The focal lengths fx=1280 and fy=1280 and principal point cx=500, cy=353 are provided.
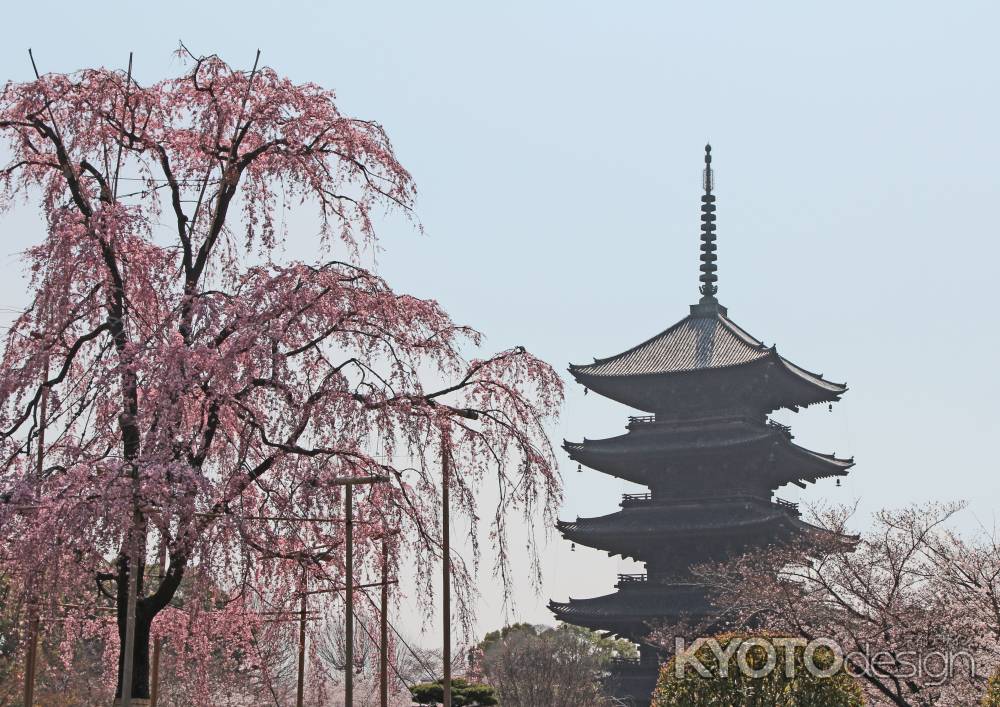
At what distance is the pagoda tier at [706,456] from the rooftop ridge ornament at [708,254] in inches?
203

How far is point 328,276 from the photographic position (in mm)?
11086

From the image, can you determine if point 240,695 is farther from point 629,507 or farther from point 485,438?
point 485,438

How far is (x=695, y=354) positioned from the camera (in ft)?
147

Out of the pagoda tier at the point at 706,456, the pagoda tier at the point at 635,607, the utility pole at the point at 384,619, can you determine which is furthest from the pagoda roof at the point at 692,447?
the utility pole at the point at 384,619

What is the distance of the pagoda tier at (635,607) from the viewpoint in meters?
40.3

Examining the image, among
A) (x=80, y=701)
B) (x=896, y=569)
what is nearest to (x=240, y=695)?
(x=80, y=701)

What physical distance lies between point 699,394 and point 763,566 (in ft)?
46.4

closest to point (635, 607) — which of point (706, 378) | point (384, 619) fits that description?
point (706, 378)

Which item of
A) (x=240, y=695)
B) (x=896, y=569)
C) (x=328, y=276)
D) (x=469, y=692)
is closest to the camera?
(x=328, y=276)

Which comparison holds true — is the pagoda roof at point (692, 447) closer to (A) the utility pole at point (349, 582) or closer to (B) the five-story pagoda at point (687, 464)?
(B) the five-story pagoda at point (687, 464)

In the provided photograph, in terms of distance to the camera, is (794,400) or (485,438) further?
(794,400)

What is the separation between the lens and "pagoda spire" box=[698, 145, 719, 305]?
1912 inches

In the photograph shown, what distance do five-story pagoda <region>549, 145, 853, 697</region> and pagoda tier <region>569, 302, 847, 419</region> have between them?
0.14ft

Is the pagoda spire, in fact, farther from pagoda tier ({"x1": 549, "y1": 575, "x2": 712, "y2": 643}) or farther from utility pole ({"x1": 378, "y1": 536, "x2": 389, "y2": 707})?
utility pole ({"x1": 378, "y1": 536, "x2": 389, "y2": 707})
